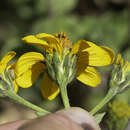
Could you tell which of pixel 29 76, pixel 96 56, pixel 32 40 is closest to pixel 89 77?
pixel 96 56

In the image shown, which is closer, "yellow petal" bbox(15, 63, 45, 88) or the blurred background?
"yellow petal" bbox(15, 63, 45, 88)

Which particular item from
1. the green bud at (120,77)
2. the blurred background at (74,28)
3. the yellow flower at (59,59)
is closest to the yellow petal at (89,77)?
the yellow flower at (59,59)

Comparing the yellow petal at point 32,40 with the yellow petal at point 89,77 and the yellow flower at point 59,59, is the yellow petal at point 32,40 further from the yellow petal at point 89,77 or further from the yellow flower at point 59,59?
the yellow petal at point 89,77

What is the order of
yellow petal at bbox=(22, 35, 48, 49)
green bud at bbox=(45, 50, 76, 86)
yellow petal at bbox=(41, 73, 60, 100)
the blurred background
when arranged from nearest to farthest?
yellow petal at bbox=(22, 35, 48, 49) → green bud at bbox=(45, 50, 76, 86) → yellow petal at bbox=(41, 73, 60, 100) → the blurred background

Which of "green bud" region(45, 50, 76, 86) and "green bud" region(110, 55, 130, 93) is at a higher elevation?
"green bud" region(45, 50, 76, 86)

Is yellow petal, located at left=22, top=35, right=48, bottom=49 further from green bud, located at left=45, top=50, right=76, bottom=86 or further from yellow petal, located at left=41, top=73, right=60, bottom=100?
yellow petal, located at left=41, top=73, right=60, bottom=100

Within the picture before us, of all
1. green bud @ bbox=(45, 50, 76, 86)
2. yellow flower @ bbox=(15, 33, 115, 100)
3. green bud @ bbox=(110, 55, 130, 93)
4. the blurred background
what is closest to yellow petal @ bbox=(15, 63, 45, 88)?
yellow flower @ bbox=(15, 33, 115, 100)
